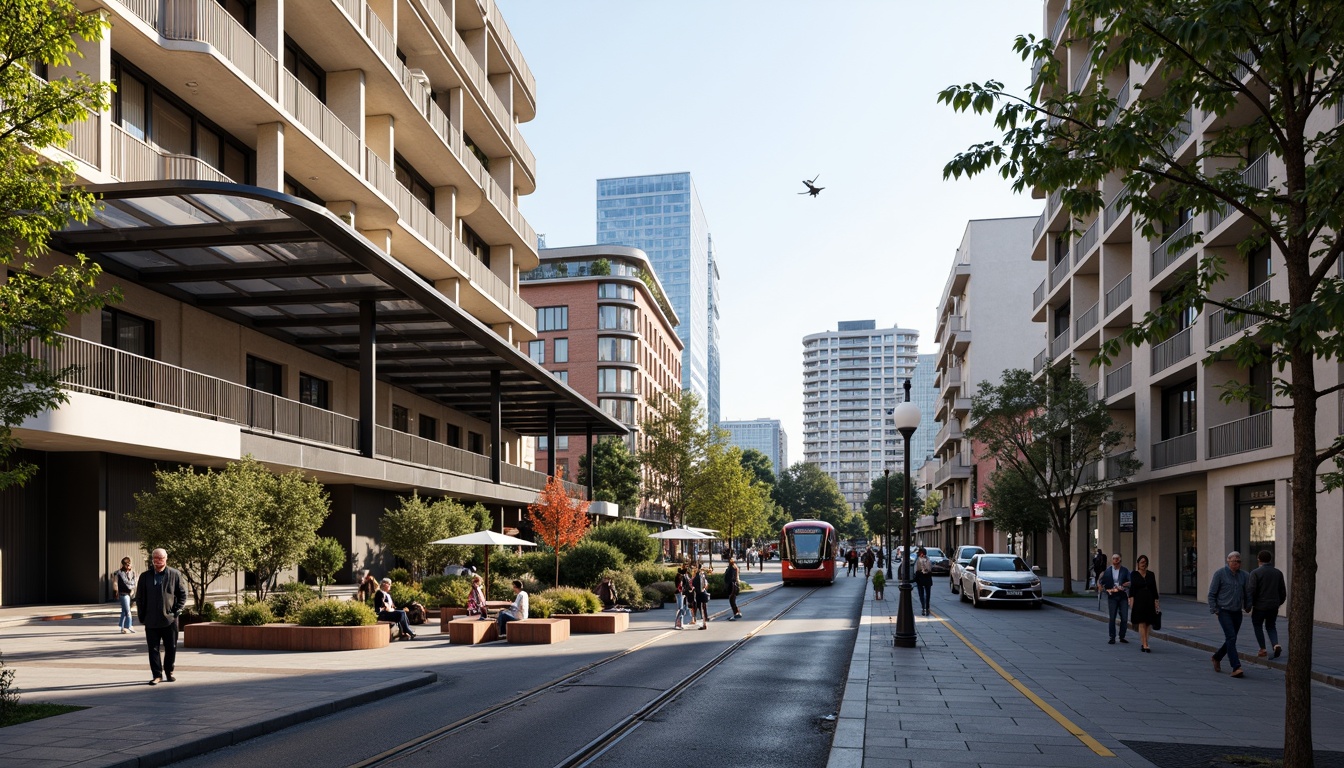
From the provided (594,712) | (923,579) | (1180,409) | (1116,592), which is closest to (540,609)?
(923,579)

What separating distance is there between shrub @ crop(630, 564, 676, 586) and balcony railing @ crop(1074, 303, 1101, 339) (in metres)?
21.1

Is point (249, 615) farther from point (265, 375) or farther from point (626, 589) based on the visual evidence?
point (265, 375)

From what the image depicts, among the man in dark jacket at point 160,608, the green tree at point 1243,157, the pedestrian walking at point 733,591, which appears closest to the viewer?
the green tree at point 1243,157

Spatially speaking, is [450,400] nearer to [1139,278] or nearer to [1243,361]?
[1139,278]

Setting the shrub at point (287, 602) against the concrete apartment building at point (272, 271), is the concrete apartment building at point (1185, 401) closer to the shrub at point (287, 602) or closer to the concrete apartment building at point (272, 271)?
the shrub at point (287, 602)

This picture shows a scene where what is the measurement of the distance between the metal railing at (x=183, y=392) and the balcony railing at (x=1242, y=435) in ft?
82.3

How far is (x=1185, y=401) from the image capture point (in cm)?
3544

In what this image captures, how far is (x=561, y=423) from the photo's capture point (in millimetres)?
57469

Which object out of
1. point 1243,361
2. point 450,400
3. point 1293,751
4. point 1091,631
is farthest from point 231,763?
point 450,400

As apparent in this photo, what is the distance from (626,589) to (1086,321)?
25.9 m

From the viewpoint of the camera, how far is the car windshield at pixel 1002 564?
32.8 metres

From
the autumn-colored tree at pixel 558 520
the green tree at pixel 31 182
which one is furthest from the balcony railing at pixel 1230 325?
the green tree at pixel 31 182

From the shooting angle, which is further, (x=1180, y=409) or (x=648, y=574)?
(x=1180, y=409)

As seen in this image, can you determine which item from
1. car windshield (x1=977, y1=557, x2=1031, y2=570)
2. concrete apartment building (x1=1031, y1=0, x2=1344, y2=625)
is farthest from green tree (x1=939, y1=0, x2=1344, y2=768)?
car windshield (x1=977, y1=557, x2=1031, y2=570)
